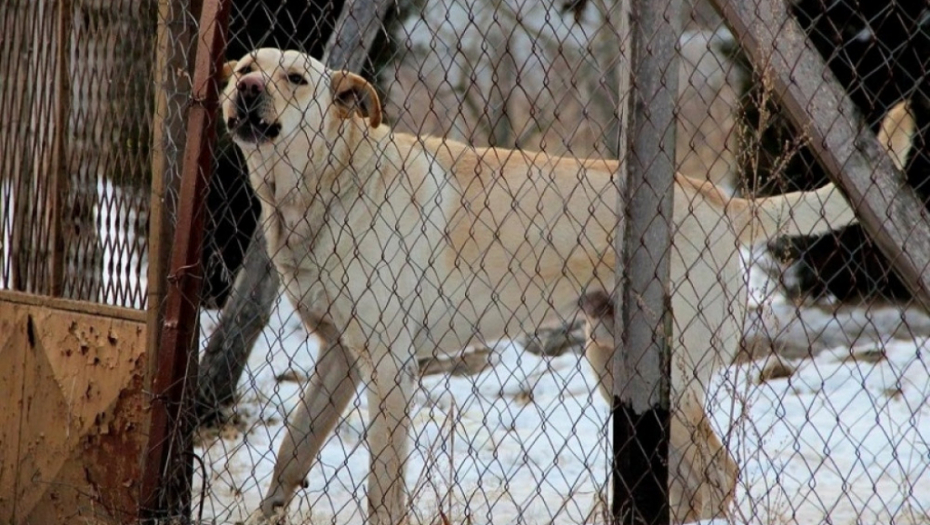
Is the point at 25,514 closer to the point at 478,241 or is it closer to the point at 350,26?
the point at 478,241

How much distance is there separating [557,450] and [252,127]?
2421 mm

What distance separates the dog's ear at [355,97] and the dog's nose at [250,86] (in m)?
0.30

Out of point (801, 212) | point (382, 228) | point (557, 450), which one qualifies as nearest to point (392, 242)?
point (382, 228)

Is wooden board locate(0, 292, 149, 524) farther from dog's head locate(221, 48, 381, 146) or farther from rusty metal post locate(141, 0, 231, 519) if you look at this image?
dog's head locate(221, 48, 381, 146)

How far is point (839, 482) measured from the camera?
480 centimetres

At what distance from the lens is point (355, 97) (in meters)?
3.84

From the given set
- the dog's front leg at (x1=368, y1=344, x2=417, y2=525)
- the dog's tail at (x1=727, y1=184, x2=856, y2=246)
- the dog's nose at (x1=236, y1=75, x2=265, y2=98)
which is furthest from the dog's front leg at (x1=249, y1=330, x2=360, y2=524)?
the dog's tail at (x1=727, y1=184, x2=856, y2=246)

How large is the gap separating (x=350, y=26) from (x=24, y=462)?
7.74 feet

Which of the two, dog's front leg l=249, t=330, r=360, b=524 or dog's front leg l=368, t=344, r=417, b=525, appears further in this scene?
dog's front leg l=249, t=330, r=360, b=524

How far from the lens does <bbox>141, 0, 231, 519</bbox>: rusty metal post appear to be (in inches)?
127

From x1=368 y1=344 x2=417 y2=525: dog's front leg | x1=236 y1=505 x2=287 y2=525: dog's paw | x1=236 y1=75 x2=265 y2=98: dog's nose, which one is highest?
x1=236 y1=75 x2=265 y2=98: dog's nose

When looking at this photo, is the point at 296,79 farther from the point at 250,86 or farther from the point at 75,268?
the point at 75,268

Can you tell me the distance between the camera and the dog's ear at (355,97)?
390 cm

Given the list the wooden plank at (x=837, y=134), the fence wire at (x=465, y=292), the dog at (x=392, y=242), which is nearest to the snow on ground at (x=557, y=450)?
the fence wire at (x=465, y=292)
